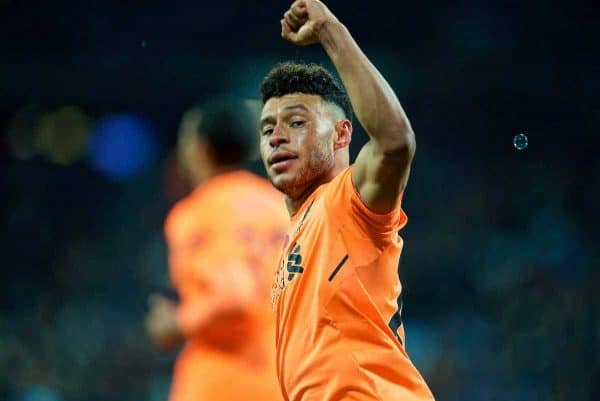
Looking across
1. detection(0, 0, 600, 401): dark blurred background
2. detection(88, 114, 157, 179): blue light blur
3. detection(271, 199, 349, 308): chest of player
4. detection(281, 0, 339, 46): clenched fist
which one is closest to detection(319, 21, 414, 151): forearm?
detection(281, 0, 339, 46): clenched fist

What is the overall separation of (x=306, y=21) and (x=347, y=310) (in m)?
0.77

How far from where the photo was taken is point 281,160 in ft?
8.27

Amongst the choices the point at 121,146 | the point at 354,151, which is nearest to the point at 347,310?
the point at 354,151

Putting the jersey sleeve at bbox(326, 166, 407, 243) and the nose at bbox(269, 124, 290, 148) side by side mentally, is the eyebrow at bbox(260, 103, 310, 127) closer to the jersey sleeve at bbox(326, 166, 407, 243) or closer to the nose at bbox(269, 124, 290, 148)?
the nose at bbox(269, 124, 290, 148)

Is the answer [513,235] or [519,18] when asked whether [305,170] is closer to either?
[513,235]

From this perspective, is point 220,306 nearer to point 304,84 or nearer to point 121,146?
point 304,84

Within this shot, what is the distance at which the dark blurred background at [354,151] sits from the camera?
5984mm

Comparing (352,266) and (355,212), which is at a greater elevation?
(355,212)

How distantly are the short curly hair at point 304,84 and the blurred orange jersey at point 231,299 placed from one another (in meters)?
0.59

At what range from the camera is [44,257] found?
664 centimetres

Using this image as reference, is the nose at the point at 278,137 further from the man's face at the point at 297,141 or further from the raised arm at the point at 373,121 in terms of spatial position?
the raised arm at the point at 373,121

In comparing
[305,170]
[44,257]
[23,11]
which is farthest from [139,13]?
[305,170]

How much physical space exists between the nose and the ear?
0.18 meters

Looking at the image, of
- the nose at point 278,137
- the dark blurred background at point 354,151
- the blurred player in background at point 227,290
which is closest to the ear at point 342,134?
the nose at point 278,137
